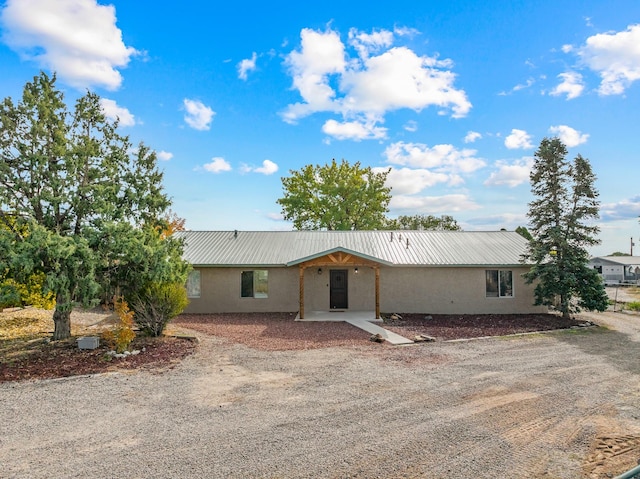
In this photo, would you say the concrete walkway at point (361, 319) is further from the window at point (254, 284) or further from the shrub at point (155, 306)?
the shrub at point (155, 306)

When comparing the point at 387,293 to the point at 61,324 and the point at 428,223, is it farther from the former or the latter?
the point at 428,223

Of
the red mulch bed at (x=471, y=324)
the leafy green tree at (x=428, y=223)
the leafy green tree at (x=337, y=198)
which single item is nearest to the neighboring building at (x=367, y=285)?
the red mulch bed at (x=471, y=324)

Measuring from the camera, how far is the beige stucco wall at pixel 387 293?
1745 centimetres

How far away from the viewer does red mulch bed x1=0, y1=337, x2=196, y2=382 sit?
849cm

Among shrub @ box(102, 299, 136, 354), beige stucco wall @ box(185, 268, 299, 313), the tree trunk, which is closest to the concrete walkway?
beige stucco wall @ box(185, 268, 299, 313)

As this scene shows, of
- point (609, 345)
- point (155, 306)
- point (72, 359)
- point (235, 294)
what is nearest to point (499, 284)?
point (609, 345)

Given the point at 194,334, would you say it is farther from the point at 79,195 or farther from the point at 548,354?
the point at 548,354

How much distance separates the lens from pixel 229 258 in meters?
17.8

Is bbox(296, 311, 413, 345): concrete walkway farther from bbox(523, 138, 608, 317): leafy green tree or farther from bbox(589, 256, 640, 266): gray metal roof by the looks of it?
bbox(589, 256, 640, 266): gray metal roof

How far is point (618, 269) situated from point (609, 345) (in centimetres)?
4702

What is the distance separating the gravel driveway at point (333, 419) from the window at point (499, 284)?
26.0 feet

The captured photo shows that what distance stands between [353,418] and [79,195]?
368 inches

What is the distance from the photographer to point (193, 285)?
58.3 ft

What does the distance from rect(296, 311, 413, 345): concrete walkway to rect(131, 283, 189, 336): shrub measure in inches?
211
